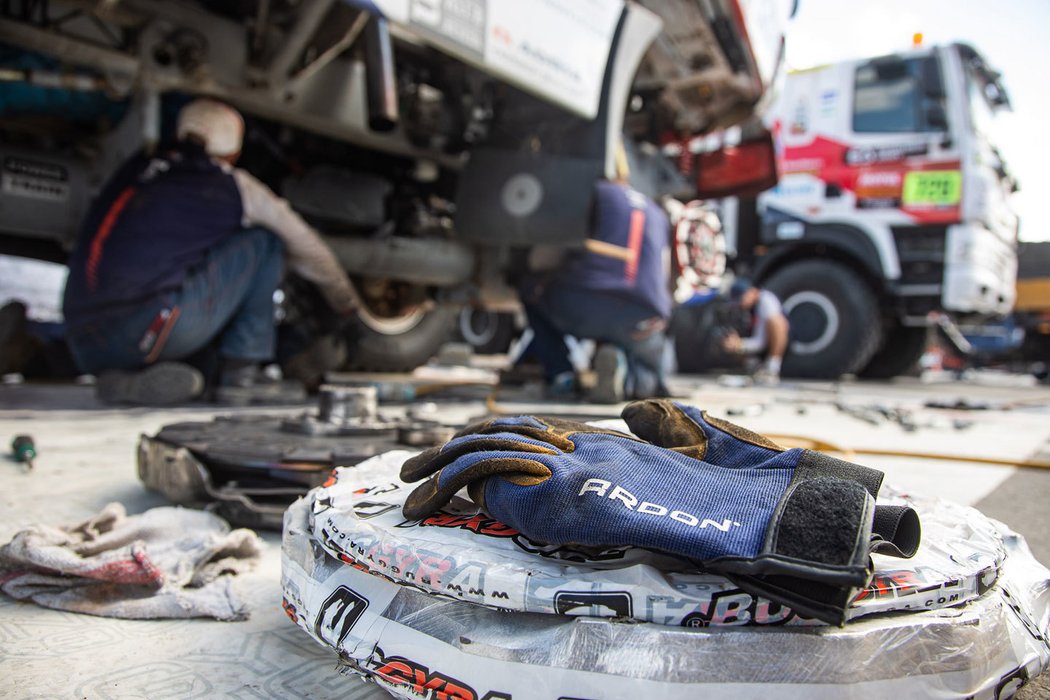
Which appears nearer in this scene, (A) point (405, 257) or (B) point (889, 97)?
(A) point (405, 257)

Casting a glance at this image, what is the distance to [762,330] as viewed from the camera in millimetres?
5883

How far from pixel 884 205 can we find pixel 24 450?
6.18 metres

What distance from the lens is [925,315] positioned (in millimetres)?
5984

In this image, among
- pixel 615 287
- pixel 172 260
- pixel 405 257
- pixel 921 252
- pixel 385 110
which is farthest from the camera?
pixel 921 252

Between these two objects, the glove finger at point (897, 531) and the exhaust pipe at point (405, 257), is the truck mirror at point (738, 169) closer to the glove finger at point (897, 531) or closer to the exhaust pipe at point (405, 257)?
the exhaust pipe at point (405, 257)

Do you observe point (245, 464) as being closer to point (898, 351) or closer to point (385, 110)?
point (385, 110)

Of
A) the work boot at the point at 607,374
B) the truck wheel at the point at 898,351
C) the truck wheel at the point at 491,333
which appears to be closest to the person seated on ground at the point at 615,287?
the work boot at the point at 607,374

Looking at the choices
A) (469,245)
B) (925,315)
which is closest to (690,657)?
(469,245)

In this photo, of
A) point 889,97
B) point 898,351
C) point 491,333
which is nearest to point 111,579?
point 889,97

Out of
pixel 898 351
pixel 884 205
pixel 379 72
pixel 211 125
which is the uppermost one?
pixel 884 205

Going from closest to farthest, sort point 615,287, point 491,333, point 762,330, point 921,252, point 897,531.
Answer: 1. point 897,531
2. point 615,287
3. point 921,252
4. point 762,330
5. point 491,333

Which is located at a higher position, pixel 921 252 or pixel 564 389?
pixel 921 252

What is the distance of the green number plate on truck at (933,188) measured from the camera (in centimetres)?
555

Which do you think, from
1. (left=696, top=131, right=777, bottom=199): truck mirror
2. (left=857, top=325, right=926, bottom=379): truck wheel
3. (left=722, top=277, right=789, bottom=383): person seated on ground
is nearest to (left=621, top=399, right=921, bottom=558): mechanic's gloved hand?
(left=696, top=131, right=777, bottom=199): truck mirror
